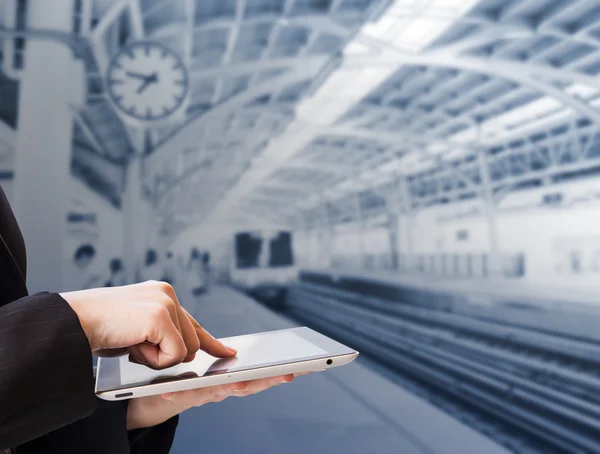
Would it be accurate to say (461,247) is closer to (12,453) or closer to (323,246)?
(323,246)

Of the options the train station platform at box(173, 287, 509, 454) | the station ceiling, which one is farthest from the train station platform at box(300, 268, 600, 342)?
the train station platform at box(173, 287, 509, 454)

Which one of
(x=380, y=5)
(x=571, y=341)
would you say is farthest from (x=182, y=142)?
(x=571, y=341)

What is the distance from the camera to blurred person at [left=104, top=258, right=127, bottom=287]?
252 cm

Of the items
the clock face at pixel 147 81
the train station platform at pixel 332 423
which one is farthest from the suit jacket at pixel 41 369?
the clock face at pixel 147 81

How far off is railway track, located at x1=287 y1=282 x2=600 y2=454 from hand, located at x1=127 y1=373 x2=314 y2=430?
5.35 feet

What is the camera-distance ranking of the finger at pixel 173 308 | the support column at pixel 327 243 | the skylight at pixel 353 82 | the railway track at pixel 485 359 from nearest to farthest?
the finger at pixel 173 308 → the railway track at pixel 485 359 → the skylight at pixel 353 82 → the support column at pixel 327 243

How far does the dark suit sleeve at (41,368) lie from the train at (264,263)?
6.68ft

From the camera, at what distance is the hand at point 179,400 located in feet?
2.52

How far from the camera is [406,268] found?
2.41m

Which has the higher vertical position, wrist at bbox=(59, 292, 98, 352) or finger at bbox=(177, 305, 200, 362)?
wrist at bbox=(59, 292, 98, 352)

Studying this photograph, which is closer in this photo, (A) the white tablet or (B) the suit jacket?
(B) the suit jacket

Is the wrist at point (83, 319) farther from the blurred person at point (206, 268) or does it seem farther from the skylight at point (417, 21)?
the skylight at point (417, 21)

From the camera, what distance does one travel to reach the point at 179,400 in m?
0.81

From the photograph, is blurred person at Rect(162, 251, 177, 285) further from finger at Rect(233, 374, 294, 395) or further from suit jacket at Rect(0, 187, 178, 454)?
suit jacket at Rect(0, 187, 178, 454)
